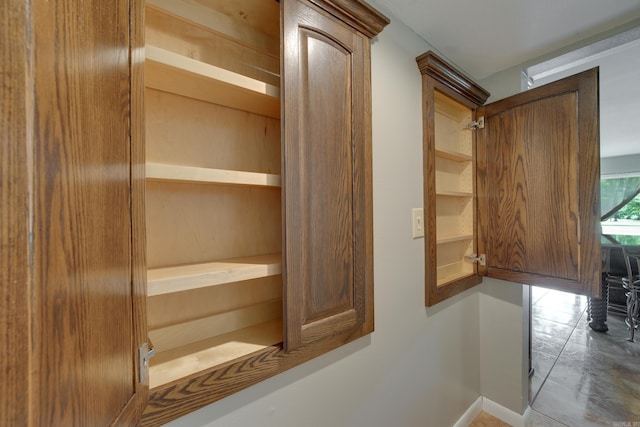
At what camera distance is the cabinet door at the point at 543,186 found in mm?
1223

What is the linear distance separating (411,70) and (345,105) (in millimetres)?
596

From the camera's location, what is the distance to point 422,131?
1311mm

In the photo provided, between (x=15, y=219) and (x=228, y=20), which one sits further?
(x=228, y=20)

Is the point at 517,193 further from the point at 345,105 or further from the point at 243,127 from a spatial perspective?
the point at 243,127

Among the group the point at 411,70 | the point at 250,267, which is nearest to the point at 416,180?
the point at 411,70

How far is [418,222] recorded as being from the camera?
50.5 inches

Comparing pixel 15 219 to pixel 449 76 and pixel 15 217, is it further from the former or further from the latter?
pixel 449 76

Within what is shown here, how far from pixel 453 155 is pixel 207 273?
1531 mm

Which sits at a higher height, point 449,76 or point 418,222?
point 449,76

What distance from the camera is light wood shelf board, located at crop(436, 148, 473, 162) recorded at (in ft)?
4.86

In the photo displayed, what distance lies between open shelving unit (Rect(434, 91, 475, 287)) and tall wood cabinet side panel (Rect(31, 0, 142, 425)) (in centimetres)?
159

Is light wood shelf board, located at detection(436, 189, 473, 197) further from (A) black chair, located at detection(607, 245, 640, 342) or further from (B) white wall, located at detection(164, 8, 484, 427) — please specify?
(A) black chair, located at detection(607, 245, 640, 342)

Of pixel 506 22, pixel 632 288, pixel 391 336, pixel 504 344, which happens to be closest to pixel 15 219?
pixel 391 336

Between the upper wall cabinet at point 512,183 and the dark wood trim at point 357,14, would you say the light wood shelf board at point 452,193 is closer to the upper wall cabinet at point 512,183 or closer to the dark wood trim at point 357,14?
the upper wall cabinet at point 512,183
